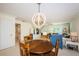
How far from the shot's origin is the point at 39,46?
2.02 m

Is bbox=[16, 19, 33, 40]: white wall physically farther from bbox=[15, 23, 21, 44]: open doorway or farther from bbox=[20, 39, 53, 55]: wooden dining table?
bbox=[20, 39, 53, 55]: wooden dining table

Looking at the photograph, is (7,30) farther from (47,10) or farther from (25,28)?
(47,10)

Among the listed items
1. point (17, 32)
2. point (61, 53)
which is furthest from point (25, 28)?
point (61, 53)

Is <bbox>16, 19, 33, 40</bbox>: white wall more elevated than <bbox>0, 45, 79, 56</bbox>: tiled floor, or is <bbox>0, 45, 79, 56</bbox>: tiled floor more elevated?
<bbox>16, 19, 33, 40</bbox>: white wall

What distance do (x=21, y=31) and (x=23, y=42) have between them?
0.81 feet

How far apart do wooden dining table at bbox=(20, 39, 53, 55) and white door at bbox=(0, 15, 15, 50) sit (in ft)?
1.30

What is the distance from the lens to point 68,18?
1.79m

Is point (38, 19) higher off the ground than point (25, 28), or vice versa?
point (38, 19)

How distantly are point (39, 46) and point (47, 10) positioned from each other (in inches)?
32.6

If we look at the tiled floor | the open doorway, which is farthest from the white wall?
the tiled floor

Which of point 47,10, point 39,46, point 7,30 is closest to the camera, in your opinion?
point 47,10

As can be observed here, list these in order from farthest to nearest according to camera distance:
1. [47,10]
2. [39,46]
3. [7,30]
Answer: [39,46] < [7,30] < [47,10]

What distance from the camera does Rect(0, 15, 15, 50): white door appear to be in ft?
5.97

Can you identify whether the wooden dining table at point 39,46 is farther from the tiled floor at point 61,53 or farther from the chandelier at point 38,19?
the chandelier at point 38,19
